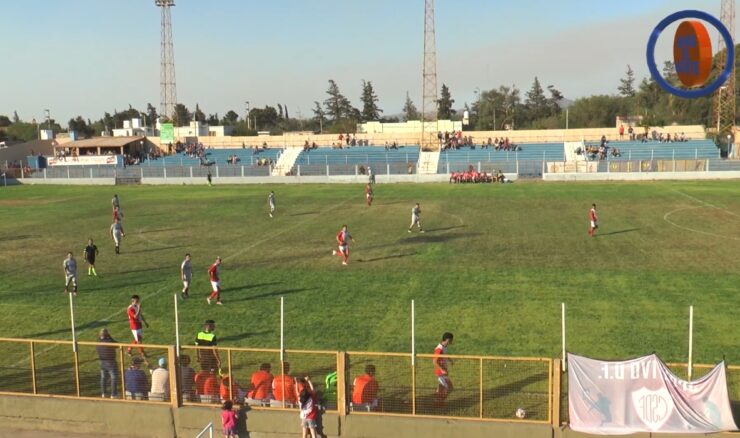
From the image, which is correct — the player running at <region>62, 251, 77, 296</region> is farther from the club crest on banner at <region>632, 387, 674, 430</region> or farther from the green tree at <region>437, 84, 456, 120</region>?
the green tree at <region>437, 84, 456, 120</region>

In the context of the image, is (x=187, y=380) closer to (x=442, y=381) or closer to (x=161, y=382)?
(x=161, y=382)

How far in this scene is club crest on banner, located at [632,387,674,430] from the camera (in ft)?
30.7

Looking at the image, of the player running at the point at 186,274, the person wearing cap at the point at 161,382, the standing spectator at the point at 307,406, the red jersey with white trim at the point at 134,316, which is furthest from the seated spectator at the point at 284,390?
the player running at the point at 186,274

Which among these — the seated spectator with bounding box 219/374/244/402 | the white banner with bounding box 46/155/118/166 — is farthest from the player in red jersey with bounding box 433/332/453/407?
the white banner with bounding box 46/155/118/166

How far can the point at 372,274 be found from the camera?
2159 cm

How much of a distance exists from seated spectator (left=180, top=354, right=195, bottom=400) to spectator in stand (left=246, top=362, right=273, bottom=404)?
1030 millimetres

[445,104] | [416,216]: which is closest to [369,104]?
[445,104]

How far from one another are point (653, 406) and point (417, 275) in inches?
482

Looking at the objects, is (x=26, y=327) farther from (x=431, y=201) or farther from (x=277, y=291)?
(x=431, y=201)

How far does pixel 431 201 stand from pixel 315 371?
31.1 metres

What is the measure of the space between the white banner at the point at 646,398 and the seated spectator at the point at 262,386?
5194 mm

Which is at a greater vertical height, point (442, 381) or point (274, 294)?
point (442, 381)

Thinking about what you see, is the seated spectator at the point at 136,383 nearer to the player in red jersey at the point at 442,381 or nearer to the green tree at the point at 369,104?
the player in red jersey at the point at 442,381

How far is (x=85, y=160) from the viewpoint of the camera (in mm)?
78812
